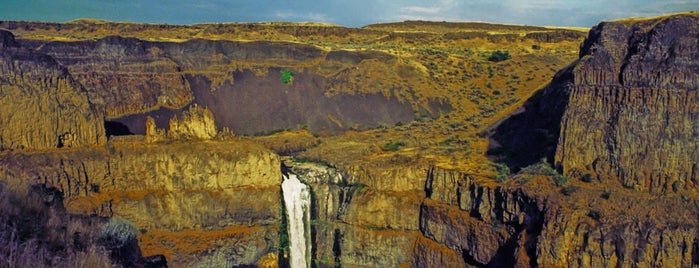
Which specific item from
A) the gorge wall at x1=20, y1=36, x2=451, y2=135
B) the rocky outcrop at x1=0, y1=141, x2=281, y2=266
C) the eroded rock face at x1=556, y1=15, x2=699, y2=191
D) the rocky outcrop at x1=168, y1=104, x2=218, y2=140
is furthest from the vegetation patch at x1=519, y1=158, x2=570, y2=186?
the gorge wall at x1=20, y1=36, x2=451, y2=135

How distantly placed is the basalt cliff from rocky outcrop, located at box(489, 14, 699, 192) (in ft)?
0.23

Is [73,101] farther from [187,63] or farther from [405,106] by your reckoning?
[405,106]

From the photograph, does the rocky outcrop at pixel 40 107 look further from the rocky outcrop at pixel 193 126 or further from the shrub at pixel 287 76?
the shrub at pixel 287 76

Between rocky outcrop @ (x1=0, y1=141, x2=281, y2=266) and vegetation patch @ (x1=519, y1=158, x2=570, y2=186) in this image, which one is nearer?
vegetation patch @ (x1=519, y1=158, x2=570, y2=186)

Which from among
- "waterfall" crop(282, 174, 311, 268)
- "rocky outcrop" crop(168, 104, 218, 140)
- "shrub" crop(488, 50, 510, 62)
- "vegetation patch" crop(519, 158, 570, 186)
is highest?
"shrub" crop(488, 50, 510, 62)

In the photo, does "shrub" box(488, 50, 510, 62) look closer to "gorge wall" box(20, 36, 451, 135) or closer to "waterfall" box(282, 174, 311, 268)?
"gorge wall" box(20, 36, 451, 135)

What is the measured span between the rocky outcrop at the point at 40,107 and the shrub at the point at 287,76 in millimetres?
17641

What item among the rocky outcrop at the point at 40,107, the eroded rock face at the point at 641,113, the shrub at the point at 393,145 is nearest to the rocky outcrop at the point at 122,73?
the rocky outcrop at the point at 40,107

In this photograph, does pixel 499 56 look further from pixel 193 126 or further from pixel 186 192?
pixel 186 192

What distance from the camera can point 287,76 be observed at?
47.6 meters

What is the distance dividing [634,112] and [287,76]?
1087 inches

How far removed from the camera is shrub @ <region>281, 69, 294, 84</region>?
47.4 metres

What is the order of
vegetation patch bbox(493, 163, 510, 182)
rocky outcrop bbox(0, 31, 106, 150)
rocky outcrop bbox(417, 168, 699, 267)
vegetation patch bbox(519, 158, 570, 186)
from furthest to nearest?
rocky outcrop bbox(0, 31, 106, 150)
vegetation patch bbox(493, 163, 510, 182)
vegetation patch bbox(519, 158, 570, 186)
rocky outcrop bbox(417, 168, 699, 267)

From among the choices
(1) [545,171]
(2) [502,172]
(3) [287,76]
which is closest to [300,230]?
(2) [502,172]
